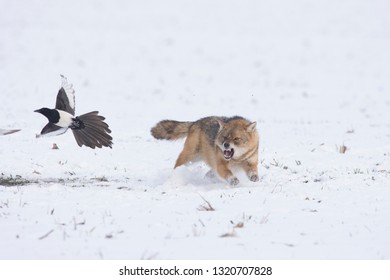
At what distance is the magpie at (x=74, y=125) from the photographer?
969 cm

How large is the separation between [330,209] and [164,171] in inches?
142

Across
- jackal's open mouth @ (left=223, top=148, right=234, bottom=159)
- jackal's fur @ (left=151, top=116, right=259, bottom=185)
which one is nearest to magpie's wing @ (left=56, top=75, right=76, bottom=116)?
jackal's fur @ (left=151, top=116, right=259, bottom=185)

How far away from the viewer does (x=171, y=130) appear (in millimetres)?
10164

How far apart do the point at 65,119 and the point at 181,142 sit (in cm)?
371

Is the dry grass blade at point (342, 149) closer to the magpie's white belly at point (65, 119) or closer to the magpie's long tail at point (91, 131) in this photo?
the magpie's long tail at point (91, 131)

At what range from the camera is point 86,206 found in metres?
6.97

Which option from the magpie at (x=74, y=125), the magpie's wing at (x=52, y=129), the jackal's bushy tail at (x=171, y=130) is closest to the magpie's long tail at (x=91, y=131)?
the magpie at (x=74, y=125)

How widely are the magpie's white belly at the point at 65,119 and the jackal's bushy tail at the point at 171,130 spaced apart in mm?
1386

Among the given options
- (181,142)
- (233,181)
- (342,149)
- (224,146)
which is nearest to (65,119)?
(224,146)

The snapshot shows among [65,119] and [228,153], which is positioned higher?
[65,119]

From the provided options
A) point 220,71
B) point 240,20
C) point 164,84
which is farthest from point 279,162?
point 240,20

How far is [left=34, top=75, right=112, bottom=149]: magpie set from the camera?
31.8 ft

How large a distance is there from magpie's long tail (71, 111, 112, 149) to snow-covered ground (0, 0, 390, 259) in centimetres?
46

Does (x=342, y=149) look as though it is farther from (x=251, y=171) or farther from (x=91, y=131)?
(x=91, y=131)
